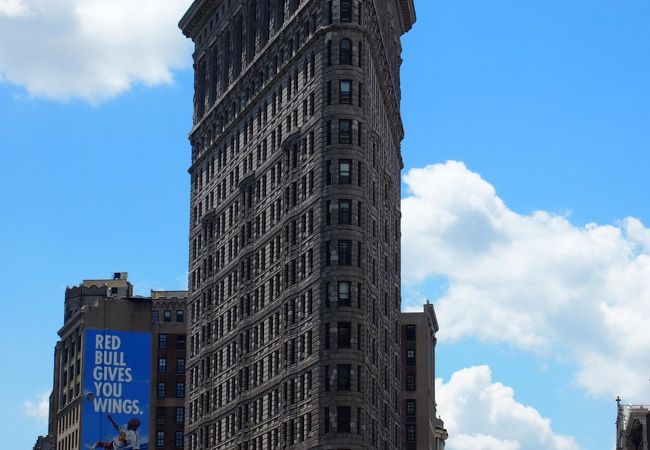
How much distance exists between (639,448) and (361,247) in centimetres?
4067

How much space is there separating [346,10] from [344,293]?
28.4 metres

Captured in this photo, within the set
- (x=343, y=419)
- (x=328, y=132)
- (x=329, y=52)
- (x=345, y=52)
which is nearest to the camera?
(x=343, y=419)

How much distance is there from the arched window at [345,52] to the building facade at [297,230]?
0.32 ft

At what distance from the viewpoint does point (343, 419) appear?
12938cm

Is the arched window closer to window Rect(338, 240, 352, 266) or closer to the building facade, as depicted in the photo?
the building facade

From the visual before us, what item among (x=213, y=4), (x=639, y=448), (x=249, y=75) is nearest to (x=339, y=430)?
(x=639, y=448)

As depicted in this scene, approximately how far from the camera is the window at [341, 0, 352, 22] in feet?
456

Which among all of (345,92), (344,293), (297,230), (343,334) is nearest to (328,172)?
(345,92)

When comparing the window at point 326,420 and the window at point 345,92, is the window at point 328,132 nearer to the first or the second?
the window at point 345,92

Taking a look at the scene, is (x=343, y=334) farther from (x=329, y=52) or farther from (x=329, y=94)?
(x=329, y=52)

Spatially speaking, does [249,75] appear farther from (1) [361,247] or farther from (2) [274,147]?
(1) [361,247]

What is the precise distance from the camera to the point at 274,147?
151 metres

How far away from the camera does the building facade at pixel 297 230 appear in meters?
133

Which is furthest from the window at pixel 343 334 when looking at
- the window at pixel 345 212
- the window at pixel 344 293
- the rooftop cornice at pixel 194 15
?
the rooftop cornice at pixel 194 15
